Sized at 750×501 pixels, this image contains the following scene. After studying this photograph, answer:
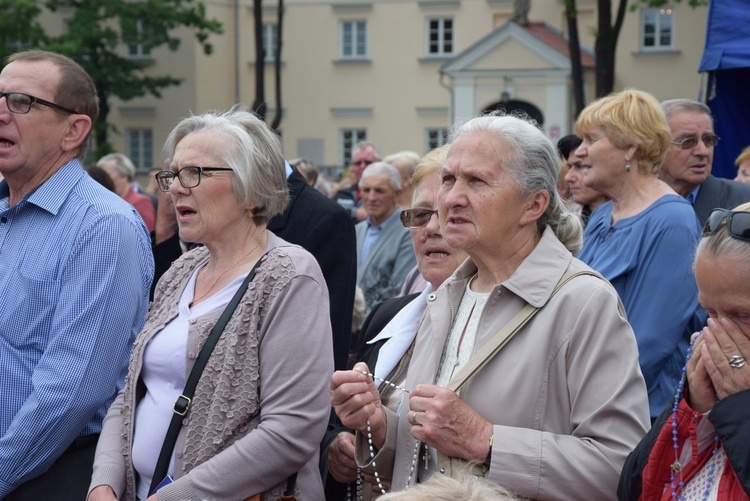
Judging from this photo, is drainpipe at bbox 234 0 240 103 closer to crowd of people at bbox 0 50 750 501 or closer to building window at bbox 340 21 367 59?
building window at bbox 340 21 367 59

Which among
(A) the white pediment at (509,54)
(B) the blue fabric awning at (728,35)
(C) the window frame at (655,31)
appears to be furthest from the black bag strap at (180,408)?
(C) the window frame at (655,31)

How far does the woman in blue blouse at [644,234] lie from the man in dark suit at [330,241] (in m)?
1.13

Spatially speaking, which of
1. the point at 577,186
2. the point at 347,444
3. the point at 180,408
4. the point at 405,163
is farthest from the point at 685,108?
the point at 405,163

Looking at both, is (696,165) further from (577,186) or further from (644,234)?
(644,234)

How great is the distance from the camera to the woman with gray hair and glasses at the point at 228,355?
3.35 m

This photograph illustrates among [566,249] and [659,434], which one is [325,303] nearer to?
[566,249]

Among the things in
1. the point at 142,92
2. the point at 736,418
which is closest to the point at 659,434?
the point at 736,418

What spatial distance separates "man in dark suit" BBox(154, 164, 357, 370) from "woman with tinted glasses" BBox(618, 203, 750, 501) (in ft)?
7.31

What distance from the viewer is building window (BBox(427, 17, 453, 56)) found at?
37.2 meters

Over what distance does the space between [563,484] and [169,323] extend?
148 cm

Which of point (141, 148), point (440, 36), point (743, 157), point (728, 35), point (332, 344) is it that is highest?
point (440, 36)

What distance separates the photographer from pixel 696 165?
5531mm

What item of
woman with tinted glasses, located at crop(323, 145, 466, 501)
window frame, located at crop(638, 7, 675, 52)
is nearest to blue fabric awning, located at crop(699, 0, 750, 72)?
woman with tinted glasses, located at crop(323, 145, 466, 501)

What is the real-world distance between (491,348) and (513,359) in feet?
0.23
